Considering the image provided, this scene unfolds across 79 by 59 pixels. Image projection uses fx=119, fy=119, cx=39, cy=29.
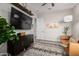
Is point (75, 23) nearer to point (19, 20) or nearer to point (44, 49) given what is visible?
point (44, 49)

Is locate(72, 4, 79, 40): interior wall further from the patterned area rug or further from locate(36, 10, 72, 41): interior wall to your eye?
the patterned area rug

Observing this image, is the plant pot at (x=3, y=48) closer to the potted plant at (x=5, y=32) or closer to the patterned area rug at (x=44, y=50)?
the potted plant at (x=5, y=32)

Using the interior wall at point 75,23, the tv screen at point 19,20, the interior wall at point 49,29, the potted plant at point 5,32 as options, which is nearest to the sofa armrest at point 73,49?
the interior wall at point 75,23

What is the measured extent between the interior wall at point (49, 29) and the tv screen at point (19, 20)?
218 mm

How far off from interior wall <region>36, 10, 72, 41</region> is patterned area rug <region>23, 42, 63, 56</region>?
0.49 feet

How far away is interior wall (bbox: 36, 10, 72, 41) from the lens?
8.32 ft

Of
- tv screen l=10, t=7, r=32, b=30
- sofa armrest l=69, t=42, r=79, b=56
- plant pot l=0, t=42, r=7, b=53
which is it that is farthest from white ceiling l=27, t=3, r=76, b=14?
plant pot l=0, t=42, r=7, b=53

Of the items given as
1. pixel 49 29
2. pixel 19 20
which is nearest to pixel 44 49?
pixel 49 29

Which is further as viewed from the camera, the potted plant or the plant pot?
the plant pot

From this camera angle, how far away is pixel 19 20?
8.48 feet

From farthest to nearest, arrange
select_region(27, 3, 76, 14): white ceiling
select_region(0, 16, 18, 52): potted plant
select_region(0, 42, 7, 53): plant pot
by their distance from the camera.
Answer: select_region(27, 3, 76, 14): white ceiling, select_region(0, 42, 7, 53): plant pot, select_region(0, 16, 18, 52): potted plant

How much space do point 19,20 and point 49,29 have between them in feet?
2.22

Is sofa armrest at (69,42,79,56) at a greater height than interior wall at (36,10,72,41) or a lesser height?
lesser

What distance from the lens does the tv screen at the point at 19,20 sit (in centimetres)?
250
